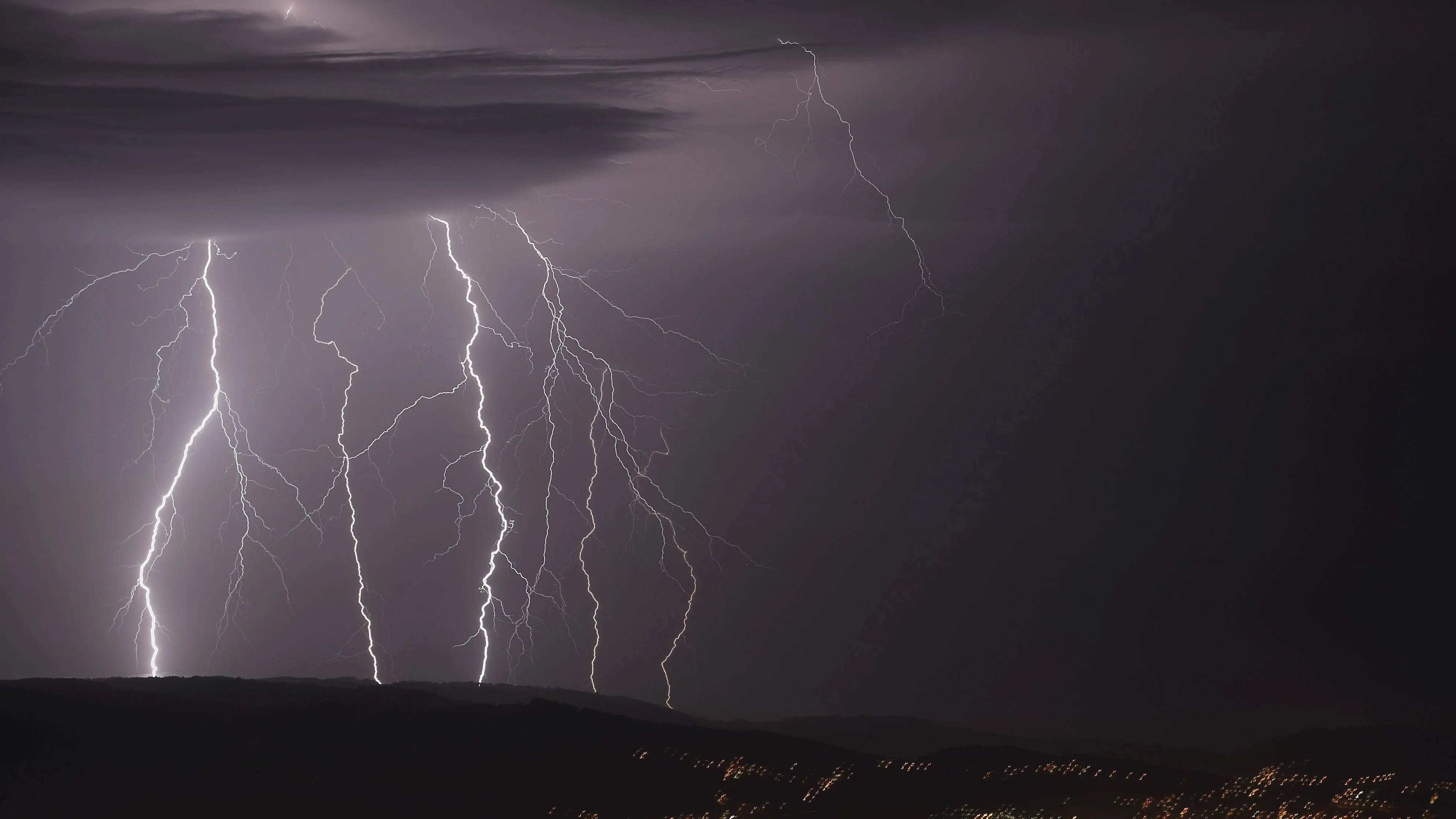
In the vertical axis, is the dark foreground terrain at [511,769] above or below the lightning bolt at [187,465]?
below

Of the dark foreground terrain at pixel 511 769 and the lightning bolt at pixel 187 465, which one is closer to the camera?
the dark foreground terrain at pixel 511 769

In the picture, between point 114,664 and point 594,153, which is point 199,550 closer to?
point 114,664

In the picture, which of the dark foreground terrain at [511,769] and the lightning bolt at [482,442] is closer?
the dark foreground terrain at [511,769]

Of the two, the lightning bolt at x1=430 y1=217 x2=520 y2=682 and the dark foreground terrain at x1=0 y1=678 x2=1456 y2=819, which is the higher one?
the lightning bolt at x1=430 y1=217 x2=520 y2=682

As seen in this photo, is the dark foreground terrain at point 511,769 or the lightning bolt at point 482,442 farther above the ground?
the lightning bolt at point 482,442

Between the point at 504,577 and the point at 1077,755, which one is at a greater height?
the point at 504,577

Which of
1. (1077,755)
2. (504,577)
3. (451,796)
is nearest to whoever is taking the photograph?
(451,796)

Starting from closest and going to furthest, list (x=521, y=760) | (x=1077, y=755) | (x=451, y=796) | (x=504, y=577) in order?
(x=451, y=796)
(x=521, y=760)
(x=1077, y=755)
(x=504, y=577)

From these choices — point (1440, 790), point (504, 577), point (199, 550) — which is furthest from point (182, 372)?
point (1440, 790)
